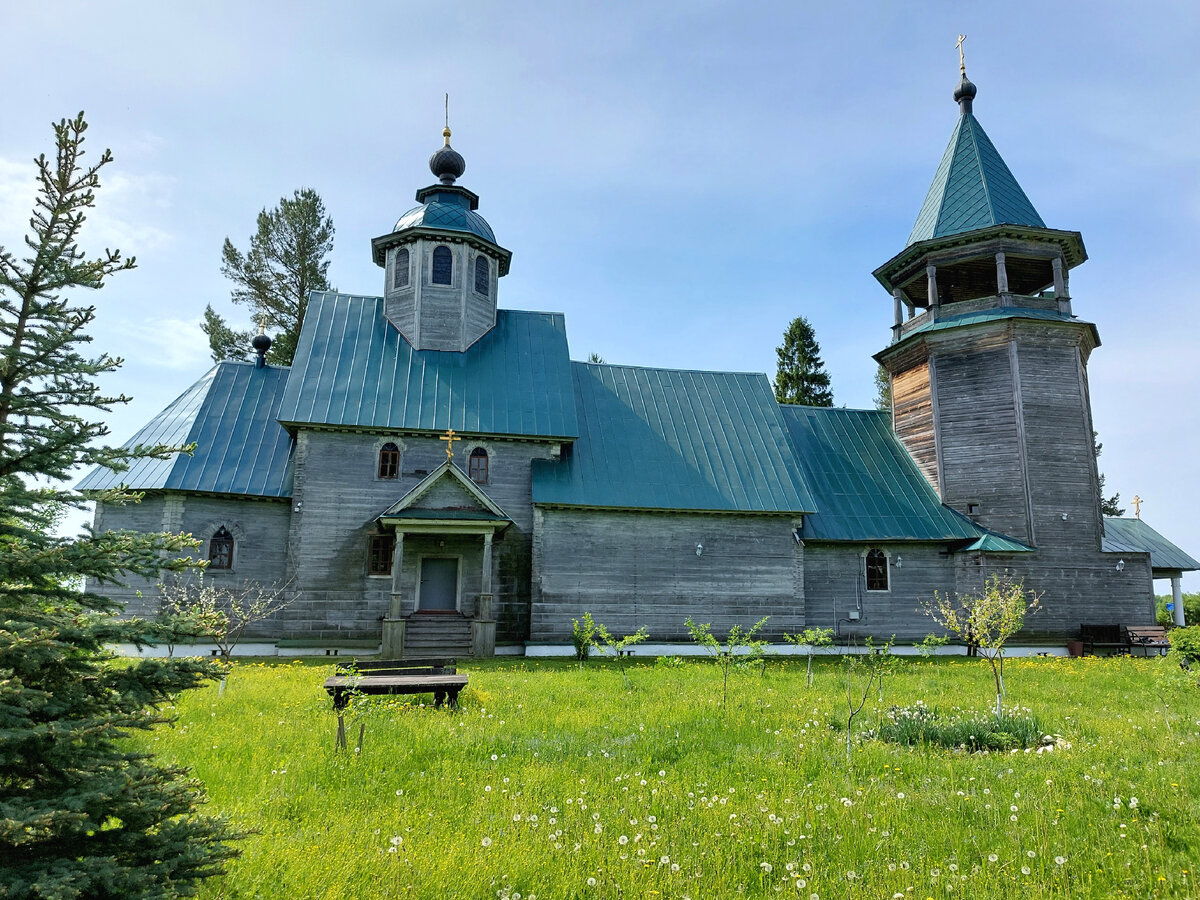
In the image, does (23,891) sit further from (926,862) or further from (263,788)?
(926,862)

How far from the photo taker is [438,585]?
2077 cm

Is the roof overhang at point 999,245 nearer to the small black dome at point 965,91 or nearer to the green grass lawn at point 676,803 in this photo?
the small black dome at point 965,91

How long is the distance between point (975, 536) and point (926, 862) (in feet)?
63.9

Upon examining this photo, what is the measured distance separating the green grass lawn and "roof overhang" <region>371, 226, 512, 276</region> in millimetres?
16368

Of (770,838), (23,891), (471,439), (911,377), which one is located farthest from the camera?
(911,377)

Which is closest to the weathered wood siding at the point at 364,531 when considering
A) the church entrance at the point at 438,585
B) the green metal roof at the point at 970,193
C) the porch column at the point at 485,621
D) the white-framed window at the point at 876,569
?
the church entrance at the point at 438,585

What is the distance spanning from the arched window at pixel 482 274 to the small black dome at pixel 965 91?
19.0 meters

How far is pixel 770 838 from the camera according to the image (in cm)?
565

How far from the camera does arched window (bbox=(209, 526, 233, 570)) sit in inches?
774

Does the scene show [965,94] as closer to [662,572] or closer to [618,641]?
[662,572]

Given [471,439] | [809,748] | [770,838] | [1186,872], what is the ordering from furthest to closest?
[471,439], [809,748], [770,838], [1186,872]

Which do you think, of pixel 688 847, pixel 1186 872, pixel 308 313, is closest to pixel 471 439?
pixel 308 313

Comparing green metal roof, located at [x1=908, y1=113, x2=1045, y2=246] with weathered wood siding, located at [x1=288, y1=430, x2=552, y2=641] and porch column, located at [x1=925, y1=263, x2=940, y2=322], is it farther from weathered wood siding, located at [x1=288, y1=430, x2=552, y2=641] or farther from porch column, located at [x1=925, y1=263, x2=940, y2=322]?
weathered wood siding, located at [x1=288, y1=430, x2=552, y2=641]

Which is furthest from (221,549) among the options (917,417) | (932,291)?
(932,291)
